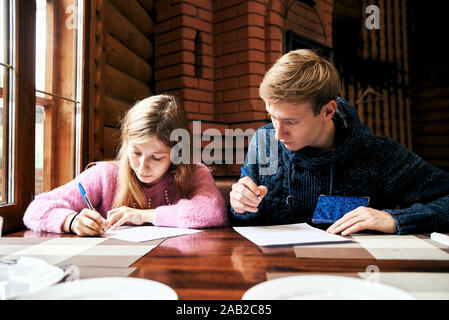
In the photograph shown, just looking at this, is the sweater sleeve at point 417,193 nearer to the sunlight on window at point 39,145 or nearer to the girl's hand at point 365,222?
the girl's hand at point 365,222

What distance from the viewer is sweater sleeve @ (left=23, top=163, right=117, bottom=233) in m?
0.93

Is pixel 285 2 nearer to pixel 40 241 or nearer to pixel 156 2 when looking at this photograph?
pixel 156 2

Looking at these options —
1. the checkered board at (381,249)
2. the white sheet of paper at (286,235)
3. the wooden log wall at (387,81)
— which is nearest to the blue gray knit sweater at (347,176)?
the white sheet of paper at (286,235)

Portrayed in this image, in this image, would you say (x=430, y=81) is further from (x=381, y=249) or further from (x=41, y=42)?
(x=41, y=42)

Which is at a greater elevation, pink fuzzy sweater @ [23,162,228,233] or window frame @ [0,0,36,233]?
window frame @ [0,0,36,233]

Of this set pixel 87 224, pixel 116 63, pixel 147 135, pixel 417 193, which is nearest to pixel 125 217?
pixel 87 224

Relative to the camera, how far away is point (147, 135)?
3.66 feet

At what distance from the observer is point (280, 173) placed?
1223 mm

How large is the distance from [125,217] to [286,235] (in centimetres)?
49

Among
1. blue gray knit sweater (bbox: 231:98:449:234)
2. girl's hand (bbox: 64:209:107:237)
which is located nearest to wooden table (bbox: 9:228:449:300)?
girl's hand (bbox: 64:209:107:237)

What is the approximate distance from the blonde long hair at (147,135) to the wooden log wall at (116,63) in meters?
0.53

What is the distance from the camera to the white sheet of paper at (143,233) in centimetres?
82

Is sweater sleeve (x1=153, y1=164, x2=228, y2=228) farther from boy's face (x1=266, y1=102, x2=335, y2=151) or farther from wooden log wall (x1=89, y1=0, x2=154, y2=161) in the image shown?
wooden log wall (x1=89, y1=0, x2=154, y2=161)

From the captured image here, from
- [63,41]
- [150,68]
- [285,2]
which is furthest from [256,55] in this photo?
[63,41]
